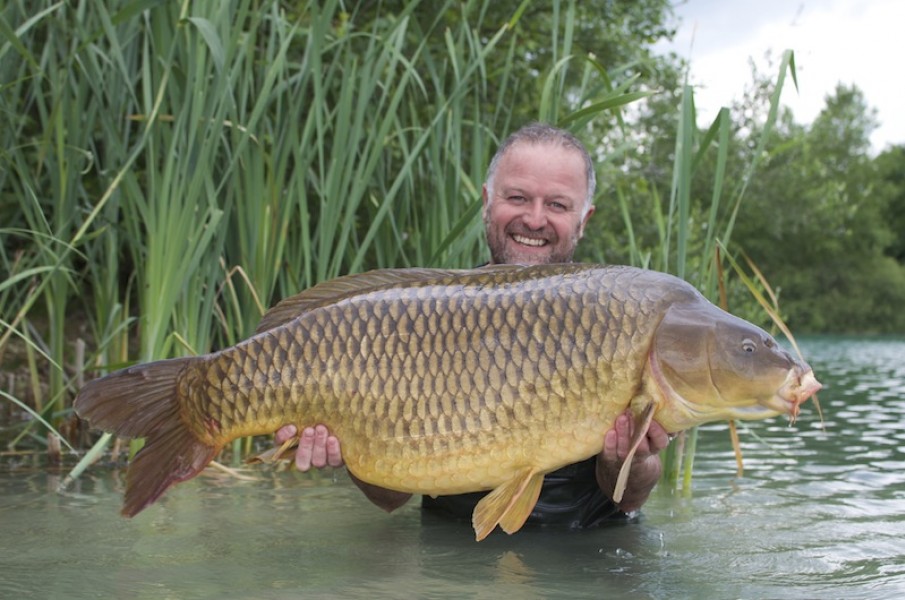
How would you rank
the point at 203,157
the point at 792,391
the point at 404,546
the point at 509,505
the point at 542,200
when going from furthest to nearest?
the point at 203,157, the point at 542,200, the point at 404,546, the point at 509,505, the point at 792,391

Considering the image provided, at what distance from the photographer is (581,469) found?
316 centimetres

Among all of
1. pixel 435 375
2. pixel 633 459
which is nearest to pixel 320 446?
pixel 435 375

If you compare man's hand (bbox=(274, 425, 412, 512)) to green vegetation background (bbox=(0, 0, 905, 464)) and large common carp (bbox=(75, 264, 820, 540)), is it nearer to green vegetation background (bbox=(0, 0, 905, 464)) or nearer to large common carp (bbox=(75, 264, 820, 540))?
large common carp (bbox=(75, 264, 820, 540))

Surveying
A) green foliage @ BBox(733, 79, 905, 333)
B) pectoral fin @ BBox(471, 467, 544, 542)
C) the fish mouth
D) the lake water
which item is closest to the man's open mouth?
the lake water

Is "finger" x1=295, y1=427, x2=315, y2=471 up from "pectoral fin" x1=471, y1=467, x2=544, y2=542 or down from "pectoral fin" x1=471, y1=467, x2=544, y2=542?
up

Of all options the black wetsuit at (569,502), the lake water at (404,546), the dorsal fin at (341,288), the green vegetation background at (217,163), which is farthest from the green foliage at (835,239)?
the dorsal fin at (341,288)

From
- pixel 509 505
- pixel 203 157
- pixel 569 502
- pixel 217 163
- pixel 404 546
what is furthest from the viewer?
pixel 217 163

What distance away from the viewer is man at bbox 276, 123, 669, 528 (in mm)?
3191

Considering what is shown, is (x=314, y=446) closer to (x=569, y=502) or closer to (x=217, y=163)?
(x=569, y=502)

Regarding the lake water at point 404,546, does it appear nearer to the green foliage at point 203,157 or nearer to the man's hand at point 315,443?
the man's hand at point 315,443

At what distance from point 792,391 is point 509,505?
0.62 m

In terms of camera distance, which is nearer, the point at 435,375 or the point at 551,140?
the point at 435,375

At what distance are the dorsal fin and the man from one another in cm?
68

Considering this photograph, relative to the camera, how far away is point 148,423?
2494 millimetres
